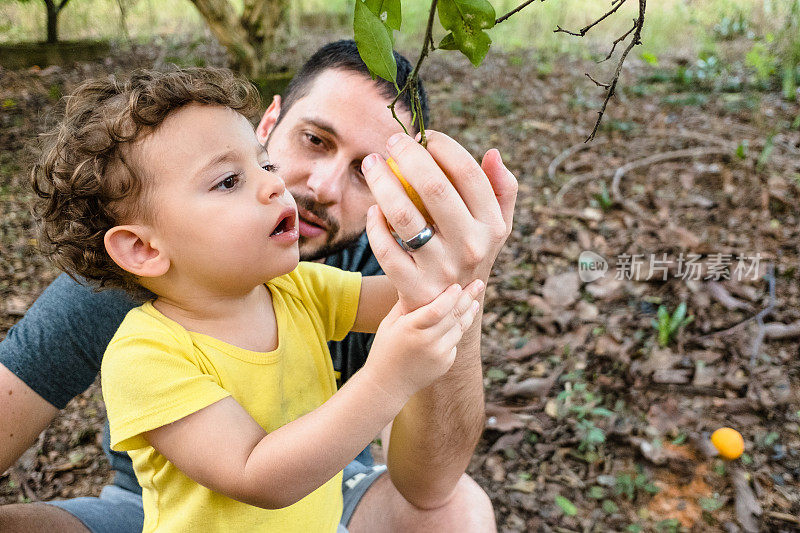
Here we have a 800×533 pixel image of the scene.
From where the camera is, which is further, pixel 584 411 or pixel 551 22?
pixel 551 22

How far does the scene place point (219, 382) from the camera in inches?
44.4

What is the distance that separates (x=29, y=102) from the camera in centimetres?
446

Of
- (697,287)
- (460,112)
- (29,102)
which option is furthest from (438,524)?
(29,102)

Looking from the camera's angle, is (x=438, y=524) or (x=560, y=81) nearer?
(x=438, y=524)

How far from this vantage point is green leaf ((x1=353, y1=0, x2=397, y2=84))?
832mm

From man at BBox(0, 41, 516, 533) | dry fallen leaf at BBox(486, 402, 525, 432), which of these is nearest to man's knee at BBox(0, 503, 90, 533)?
man at BBox(0, 41, 516, 533)

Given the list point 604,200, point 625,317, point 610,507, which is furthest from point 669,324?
point 604,200

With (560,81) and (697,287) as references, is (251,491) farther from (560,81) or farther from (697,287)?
(560,81)

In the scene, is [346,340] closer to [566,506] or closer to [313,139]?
[313,139]

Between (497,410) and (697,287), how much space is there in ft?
3.86

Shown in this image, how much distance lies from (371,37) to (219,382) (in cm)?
64

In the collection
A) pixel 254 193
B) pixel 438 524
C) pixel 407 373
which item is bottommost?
pixel 438 524

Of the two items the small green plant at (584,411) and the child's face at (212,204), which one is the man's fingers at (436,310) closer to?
the child's face at (212,204)

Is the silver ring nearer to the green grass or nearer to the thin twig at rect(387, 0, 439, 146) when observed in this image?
the thin twig at rect(387, 0, 439, 146)
